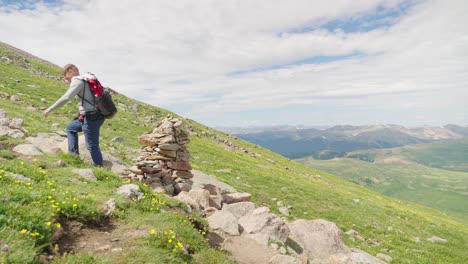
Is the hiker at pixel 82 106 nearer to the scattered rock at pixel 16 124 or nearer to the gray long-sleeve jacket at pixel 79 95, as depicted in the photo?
the gray long-sleeve jacket at pixel 79 95

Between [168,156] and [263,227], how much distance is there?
854cm

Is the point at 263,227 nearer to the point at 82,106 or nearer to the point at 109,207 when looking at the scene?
the point at 109,207

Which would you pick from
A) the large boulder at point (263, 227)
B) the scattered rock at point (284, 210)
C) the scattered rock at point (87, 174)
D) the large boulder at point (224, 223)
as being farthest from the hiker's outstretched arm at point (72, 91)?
the scattered rock at point (284, 210)

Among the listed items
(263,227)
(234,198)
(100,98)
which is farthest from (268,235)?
(100,98)

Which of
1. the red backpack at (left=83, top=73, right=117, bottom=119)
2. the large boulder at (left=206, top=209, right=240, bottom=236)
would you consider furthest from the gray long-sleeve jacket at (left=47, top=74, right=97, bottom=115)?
the large boulder at (left=206, top=209, right=240, bottom=236)

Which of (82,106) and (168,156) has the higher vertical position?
(82,106)

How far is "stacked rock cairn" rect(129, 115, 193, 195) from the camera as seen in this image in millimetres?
18125

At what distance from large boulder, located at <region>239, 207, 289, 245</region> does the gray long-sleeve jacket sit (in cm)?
884

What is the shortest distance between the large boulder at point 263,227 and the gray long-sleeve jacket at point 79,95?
29.0 ft

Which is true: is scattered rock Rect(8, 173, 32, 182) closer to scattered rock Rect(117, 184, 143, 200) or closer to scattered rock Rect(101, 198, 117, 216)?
scattered rock Rect(101, 198, 117, 216)

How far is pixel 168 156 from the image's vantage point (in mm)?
19422

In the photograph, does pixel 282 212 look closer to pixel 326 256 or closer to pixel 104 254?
pixel 326 256

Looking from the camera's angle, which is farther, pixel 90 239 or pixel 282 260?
pixel 282 260

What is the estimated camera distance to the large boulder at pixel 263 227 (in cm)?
1329
